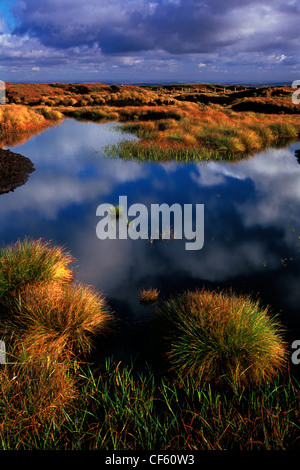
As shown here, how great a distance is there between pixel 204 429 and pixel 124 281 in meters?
4.62

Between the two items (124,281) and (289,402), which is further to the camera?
(124,281)

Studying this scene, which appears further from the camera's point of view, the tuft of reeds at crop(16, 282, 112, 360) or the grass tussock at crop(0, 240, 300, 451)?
the tuft of reeds at crop(16, 282, 112, 360)

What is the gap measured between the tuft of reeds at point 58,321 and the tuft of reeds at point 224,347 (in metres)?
1.46

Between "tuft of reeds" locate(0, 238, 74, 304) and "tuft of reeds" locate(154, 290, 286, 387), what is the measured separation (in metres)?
3.17

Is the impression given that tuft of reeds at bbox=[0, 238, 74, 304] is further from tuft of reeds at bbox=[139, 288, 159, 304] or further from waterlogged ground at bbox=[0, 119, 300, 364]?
tuft of reeds at bbox=[139, 288, 159, 304]

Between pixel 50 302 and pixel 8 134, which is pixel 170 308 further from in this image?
pixel 8 134

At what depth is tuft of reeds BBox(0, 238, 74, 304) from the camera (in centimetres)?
666

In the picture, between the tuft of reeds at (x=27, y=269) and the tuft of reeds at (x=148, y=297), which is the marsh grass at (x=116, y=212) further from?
the tuft of reeds at (x=148, y=297)

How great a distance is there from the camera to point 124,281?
8164 mm

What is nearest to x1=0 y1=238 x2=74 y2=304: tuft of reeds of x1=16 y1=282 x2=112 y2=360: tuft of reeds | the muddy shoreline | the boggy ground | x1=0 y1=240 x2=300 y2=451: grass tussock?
x1=0 y1=240 x2=300 y2=451: grass tussock

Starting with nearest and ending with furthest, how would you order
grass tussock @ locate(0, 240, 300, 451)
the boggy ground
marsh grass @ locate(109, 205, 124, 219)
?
grass tussock @ locate(0, 240, 300, 451)
marsh grass @ locate(109, 205, 124, 219)
the boggy ground

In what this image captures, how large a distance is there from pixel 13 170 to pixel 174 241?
1171 cm

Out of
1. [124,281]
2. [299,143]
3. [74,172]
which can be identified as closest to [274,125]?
[299,143]
